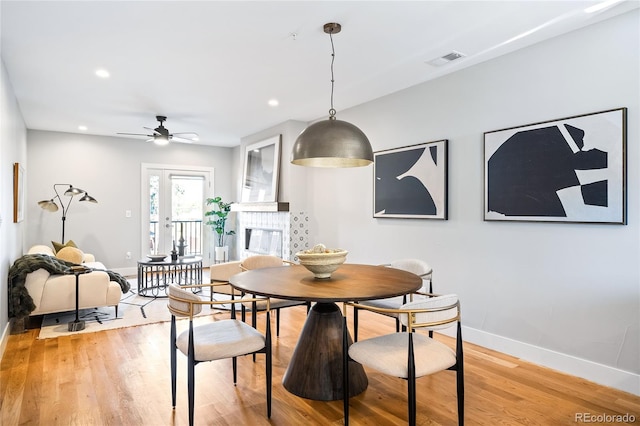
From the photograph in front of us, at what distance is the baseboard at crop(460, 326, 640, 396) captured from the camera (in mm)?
2648

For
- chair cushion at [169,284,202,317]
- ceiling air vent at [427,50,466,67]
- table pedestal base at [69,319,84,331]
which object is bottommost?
table pedestal base at [69,319,84,331]

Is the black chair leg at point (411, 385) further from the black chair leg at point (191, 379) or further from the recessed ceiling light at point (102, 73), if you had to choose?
the recessed ceiling light at point (102, 73)

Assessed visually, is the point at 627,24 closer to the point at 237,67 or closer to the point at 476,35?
the point at 476,35

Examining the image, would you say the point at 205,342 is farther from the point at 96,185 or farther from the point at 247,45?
the point at 96,185

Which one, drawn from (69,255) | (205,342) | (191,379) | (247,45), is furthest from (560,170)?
(69,255)

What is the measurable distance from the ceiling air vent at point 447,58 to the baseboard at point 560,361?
2.47 m

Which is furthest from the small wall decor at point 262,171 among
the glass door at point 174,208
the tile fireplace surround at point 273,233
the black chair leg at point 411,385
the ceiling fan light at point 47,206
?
the black chair leg at point 411,385

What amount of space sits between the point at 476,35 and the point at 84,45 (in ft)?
10.4

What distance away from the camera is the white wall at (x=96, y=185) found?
21.9 ft

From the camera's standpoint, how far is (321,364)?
2543mm

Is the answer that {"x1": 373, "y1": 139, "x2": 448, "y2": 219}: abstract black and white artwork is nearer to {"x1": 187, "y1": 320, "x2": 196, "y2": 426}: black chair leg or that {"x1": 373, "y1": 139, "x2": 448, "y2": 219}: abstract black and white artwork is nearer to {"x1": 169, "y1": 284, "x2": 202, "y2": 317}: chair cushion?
{"x1": 169, "y1": 284, "x2": 202, "y2": 317}: chair cushion

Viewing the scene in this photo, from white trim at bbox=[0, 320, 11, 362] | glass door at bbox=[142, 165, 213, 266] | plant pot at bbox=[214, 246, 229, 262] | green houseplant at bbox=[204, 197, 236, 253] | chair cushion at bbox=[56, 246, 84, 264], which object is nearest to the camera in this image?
white trim at bbox=[0, 320, 11, 362]

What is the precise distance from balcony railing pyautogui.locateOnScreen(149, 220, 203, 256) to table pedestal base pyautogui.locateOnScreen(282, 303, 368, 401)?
5.57m

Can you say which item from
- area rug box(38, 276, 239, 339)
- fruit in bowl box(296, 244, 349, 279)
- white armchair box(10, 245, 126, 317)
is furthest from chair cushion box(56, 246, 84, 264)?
fruit in bowl box(296, 244, 349, 279)
